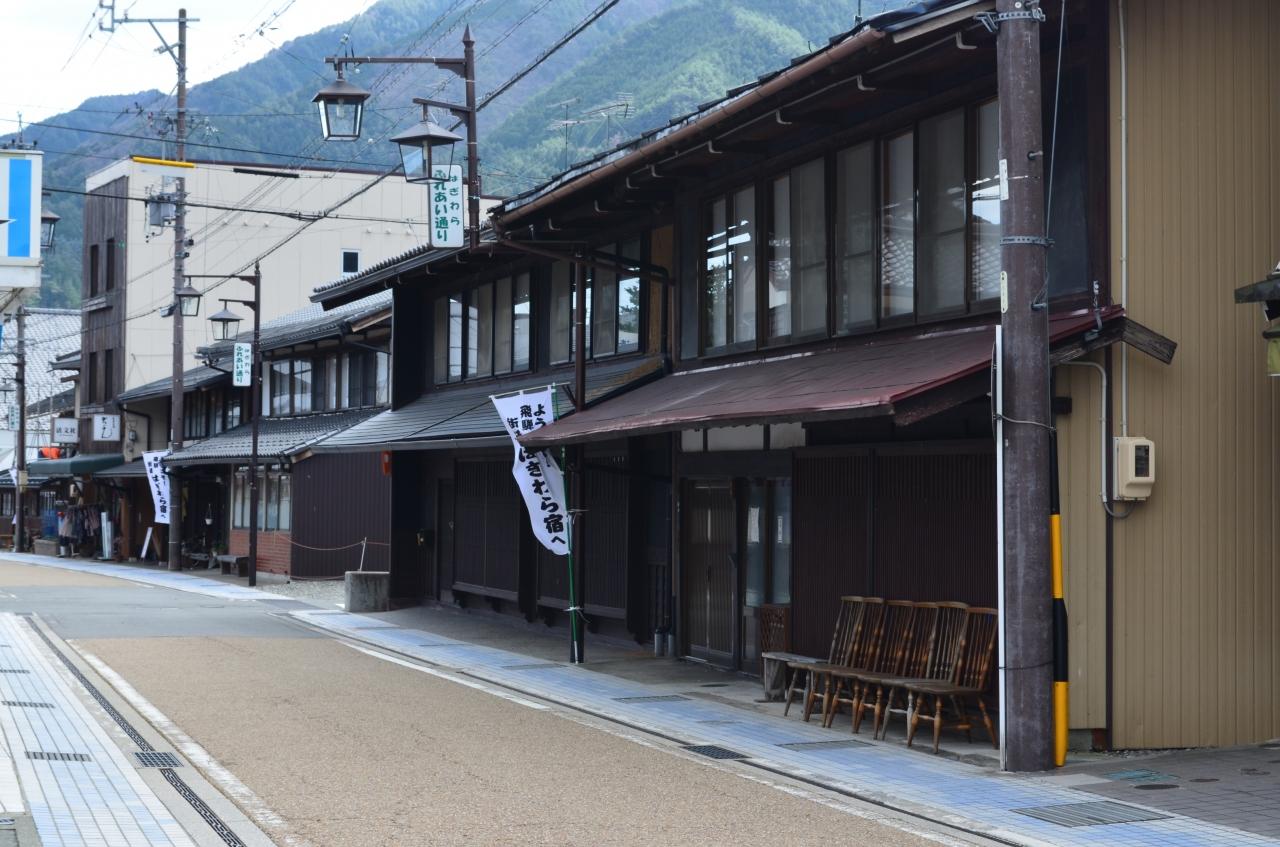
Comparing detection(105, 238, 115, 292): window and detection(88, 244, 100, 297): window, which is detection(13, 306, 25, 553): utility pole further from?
detection(105, 238, 115, 292): window

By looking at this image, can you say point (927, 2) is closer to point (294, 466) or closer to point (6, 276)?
point (6, 276)

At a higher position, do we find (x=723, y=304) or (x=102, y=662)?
(x=723, y=304)

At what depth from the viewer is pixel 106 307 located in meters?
57.4

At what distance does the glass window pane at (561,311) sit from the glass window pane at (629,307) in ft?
5.16

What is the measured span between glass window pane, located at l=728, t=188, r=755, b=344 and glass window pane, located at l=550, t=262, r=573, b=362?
5.57 m

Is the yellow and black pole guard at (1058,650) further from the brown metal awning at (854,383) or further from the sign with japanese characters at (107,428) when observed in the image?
the sign with japanese characters at (107,428)

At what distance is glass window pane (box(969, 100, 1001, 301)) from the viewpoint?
12.5m

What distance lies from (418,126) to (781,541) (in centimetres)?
810

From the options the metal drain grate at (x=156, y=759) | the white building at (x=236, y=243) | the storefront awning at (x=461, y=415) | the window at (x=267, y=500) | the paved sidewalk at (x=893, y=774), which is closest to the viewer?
the paved sidewalk at (x=893, y=774)

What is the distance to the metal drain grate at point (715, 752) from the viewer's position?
38.5 feet

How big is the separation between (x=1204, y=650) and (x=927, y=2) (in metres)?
5.56

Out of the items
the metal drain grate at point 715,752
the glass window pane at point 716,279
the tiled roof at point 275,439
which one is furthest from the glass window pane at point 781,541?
the tiled roof at point 275,439

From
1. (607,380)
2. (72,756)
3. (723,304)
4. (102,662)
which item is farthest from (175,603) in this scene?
(72,756)

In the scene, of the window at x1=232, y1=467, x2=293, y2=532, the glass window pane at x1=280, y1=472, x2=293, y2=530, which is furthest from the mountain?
the glass window pane at x1=280, y1=472, x2=293, y2=530
